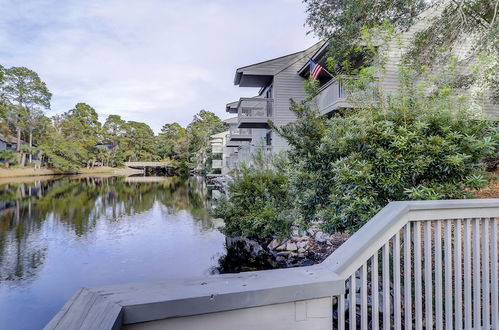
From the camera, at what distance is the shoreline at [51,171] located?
37.2m

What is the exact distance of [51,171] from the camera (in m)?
44.7

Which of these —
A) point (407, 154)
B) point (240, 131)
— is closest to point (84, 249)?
point (407, 154)

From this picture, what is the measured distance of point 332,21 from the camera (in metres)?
9.80

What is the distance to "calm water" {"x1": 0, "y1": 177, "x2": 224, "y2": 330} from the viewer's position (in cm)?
713

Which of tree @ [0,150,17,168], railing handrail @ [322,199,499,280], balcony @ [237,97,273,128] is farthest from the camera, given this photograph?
tree @ [0,150,17,168]

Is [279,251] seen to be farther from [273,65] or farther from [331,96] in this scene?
[273,65]

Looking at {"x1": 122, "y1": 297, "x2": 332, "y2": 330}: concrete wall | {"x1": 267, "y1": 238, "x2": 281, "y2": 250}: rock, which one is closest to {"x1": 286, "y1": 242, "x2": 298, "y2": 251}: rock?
{"x1": 267, "y1": 238, "x2": 281, "y2": 250}: rock

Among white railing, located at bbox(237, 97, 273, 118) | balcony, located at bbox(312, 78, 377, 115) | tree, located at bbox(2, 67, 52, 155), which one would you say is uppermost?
tree, located at bbox(2, 67, 52, 155)

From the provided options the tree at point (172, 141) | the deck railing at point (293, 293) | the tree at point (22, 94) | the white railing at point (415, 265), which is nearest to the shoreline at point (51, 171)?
the tree at point (22, 94)

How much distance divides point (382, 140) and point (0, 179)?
139 ft

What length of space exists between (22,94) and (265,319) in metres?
48.7

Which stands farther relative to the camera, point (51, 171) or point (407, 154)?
point (51, 171)

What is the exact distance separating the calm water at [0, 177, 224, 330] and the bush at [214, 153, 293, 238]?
4.72ft

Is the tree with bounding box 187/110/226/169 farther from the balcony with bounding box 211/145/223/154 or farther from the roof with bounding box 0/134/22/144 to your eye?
the roof with bounding box 0/134/22/144
